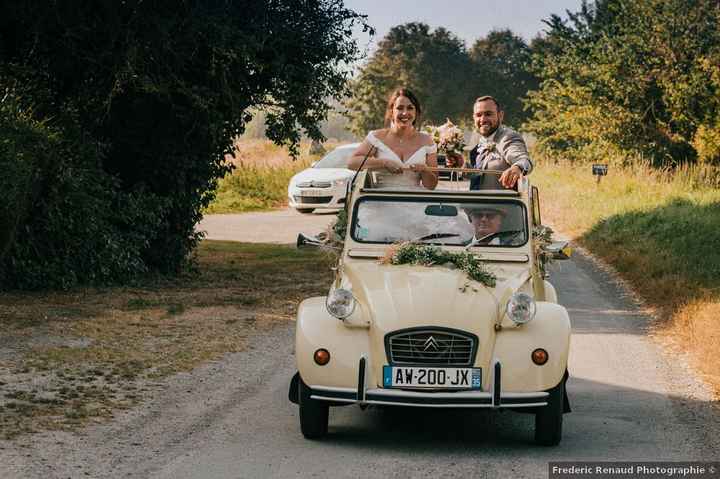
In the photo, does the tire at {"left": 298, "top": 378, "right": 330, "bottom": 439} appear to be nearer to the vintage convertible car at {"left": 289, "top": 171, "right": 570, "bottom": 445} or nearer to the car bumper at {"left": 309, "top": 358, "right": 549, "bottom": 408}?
the vintage convertible car at {"left": 289, "top": 171, "right": 570, "bottom": 445}

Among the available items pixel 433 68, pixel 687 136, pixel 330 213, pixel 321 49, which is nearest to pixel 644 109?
pixel 687 136

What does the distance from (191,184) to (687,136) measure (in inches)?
1016

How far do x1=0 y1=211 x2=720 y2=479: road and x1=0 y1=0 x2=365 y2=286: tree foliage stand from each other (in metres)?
4.76

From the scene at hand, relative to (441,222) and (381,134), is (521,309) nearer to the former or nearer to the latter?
(441,222)

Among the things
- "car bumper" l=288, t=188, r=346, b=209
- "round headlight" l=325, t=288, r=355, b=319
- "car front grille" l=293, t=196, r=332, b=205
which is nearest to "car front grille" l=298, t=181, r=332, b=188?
"car bumper" l=288, t=188, r=346, b=209

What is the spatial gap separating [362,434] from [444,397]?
888mm

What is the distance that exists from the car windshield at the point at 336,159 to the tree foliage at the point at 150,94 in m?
12.4

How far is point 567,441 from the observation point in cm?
784

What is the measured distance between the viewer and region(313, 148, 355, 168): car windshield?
100 ft

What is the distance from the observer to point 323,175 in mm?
29641

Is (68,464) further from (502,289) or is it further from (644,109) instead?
(644,109)

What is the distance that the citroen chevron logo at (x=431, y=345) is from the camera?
24.6ft

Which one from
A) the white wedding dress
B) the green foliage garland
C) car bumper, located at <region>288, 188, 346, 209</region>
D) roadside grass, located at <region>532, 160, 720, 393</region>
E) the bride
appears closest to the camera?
the green foliage garland

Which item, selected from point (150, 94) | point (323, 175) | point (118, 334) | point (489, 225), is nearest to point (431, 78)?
point (323, 175)
